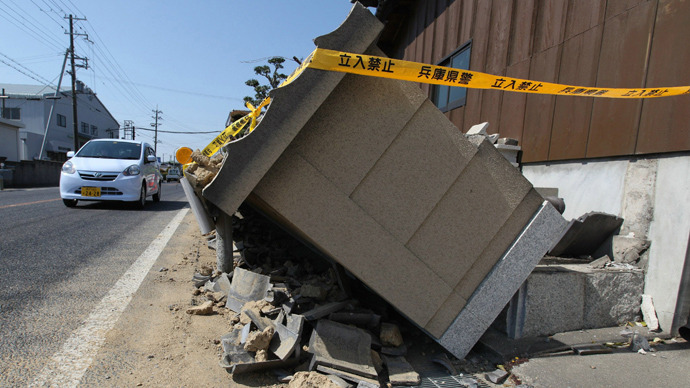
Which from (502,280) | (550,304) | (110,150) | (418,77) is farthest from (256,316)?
(110,150)

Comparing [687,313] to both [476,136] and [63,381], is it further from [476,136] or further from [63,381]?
[63,381]

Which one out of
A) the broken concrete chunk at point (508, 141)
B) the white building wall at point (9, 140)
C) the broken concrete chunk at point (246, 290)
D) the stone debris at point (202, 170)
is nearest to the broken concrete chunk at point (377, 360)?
the broken concrete chunk at point (246, 290)

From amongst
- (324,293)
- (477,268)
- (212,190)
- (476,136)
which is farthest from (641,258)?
(212,190)

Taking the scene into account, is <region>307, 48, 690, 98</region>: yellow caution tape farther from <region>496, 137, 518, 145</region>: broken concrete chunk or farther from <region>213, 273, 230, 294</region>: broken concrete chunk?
<region>213, 273, 230, 294</region>: broken concrete chunk

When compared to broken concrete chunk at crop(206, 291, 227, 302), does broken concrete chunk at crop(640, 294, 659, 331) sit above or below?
above

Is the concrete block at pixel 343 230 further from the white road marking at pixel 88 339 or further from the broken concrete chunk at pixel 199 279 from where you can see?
the broken concrete chunk at pixel 199 279

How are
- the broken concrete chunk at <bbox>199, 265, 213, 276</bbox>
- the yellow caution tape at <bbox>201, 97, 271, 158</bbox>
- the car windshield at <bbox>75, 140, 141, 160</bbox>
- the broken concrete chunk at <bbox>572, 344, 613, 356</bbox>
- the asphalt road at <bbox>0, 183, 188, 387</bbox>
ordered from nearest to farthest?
the asphalt road at <bbox>0, 183, 188, 387</bbox>
the broken concrete chunk at <bbox>572, 344, 613, 356</bbox>
the yellow caution tape at <bbox>201, 97, 271, 158</bbox>
the broken concrete chunk at <bbox>199, 265, 213, 276</bbox>
the car windshield at <bbox>75, 140, 141, 160</bbox>

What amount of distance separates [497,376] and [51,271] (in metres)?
4.59

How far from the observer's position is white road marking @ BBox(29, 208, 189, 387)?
2.01 metres

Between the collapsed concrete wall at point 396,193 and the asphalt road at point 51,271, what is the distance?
1.52m

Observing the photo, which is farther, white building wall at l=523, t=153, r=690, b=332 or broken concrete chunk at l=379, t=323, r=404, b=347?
white building wall at l=523, t=153, r=690, b=332

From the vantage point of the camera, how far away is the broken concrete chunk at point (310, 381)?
207 cm

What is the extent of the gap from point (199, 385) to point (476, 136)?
253 centimetres

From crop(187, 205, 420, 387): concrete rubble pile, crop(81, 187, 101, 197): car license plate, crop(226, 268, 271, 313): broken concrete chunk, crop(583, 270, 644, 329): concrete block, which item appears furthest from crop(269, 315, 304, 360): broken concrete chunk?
crop(81, 187, 101, 197): car license plate
